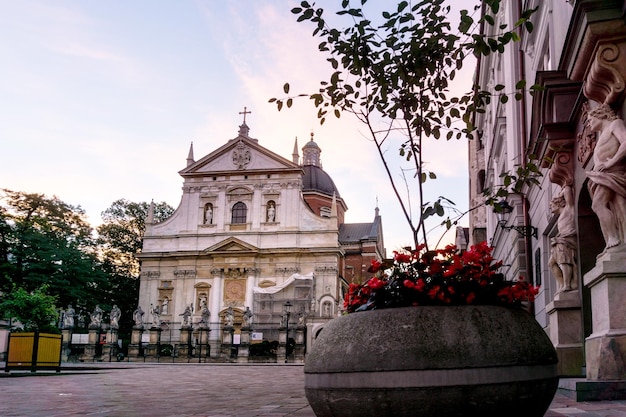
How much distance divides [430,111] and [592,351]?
3.33m

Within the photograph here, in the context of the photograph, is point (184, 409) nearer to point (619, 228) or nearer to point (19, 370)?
point (619, 228)

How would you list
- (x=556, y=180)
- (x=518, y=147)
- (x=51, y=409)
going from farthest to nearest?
(x=518, y=147) < (x=556, y=180) < (x=51, y=409)

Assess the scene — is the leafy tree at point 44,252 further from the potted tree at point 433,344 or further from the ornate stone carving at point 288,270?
the potted tree at point 433,344

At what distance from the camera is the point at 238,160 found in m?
54.1

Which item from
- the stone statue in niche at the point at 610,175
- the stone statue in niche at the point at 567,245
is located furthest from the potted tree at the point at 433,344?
the stone statue in niche at the point at 567,245

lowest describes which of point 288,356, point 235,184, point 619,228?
point 288,356

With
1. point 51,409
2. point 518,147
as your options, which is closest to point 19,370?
point 51,409

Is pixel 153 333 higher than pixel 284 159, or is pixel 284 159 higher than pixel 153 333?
pixel 284 159

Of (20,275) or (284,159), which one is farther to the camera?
(284,159)

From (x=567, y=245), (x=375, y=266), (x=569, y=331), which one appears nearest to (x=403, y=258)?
(x=375, y=266)

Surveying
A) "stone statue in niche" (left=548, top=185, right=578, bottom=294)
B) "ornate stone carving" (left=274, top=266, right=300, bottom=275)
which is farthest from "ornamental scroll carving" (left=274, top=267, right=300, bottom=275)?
"stone statue in niche" (left=548, top=185, right=578, bottom=294)

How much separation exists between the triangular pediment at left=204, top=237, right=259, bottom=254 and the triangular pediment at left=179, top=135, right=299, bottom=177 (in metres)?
6.18

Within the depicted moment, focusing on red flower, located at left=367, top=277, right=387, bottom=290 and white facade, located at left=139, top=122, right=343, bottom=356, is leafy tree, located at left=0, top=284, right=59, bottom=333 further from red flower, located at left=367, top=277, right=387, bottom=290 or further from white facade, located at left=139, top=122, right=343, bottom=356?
red flower, located at left=367, top=277, right=387, bottom=290

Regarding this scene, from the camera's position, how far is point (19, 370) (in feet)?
67.6
